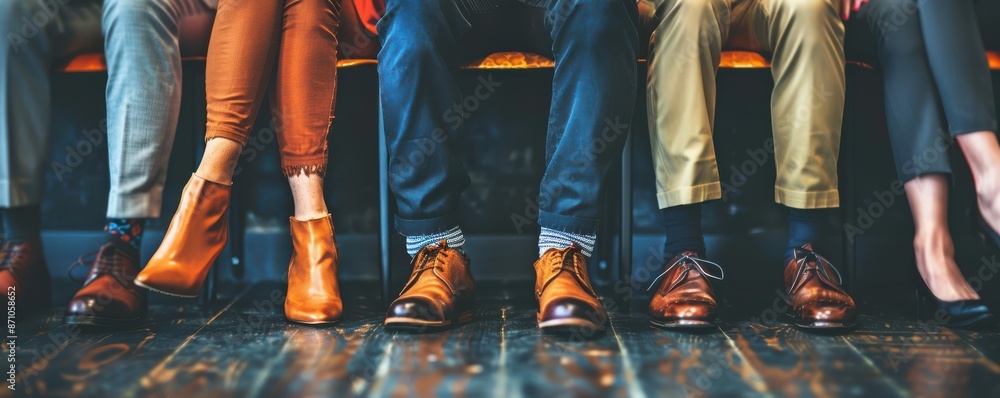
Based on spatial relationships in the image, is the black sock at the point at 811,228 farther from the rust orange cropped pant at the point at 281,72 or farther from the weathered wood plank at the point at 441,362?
the rust orange cropped pant at the point at 281,72

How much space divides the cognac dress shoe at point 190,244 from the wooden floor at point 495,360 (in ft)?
0.29

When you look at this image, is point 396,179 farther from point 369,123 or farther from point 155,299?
point 155,299

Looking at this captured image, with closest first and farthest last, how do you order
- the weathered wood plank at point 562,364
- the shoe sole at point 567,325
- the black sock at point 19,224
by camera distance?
the weathered wood plank at point 562,364 < the shoe sole at point 567,325 < the black sock at point 19,224

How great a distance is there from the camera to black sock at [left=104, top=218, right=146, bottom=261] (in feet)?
4.00

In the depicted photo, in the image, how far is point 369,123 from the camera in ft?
5.18

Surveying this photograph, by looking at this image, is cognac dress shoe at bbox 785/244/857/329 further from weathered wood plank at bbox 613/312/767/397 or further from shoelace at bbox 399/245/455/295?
shoelace at bbox 399/245/455/295

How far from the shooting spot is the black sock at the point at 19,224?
4.26 feet

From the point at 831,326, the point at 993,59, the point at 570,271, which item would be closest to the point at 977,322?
the point at 831,326

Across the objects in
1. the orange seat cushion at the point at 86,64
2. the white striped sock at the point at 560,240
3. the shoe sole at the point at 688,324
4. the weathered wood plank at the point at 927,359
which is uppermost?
the orange seat cushion at the point at 86,64

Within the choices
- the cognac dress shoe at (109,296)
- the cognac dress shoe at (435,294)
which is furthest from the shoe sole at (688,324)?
the cognac dress shoe at (109,296)

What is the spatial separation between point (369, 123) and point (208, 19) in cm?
38

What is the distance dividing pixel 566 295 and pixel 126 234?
28.3 inches

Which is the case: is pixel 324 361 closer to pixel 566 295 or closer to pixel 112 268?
pixel 566 295

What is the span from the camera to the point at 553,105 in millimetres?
1203
